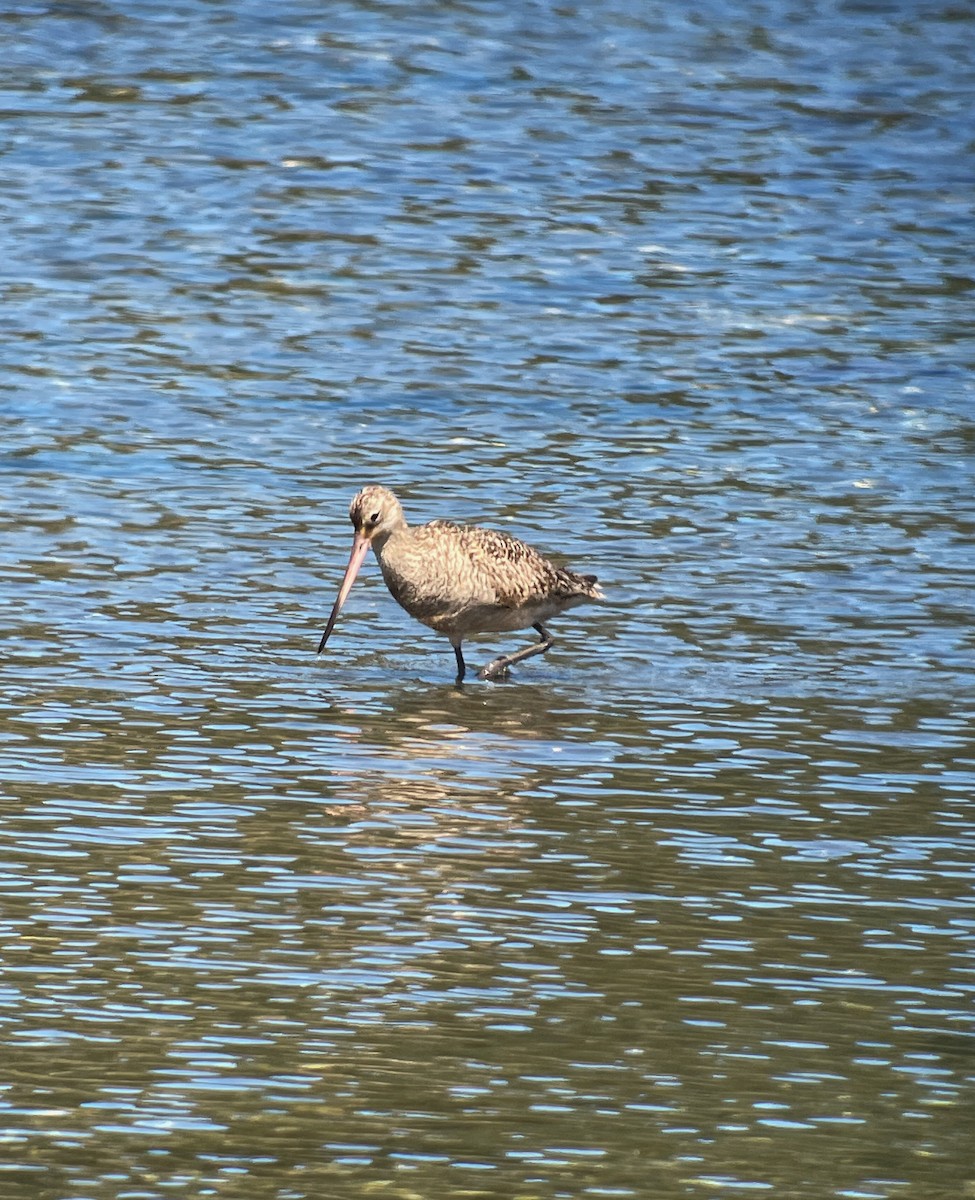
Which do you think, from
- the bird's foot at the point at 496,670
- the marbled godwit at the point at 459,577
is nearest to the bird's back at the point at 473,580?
the marbled godwit at the point at 459,577

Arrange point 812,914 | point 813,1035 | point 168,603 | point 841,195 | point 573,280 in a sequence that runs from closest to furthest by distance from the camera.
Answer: point 813,1035 < point 812,914 < point 168,603 < point 573,280 < point 841,195

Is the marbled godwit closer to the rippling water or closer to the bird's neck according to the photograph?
the bird's neck

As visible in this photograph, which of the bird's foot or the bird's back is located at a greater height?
the bird's back

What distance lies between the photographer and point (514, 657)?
10398mm

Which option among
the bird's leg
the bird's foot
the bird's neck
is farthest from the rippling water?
the bird's neck

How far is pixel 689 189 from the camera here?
62.8ft

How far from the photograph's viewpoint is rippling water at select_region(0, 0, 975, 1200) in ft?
19.2

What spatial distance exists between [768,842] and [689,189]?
11992 millimetres

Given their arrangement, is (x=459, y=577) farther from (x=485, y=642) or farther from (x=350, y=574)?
(x=485, y=642)

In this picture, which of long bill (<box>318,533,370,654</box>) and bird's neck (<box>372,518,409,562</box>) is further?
bird's neck (<box>372,518,409,562</box>)

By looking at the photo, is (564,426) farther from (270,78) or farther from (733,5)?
(733,5)

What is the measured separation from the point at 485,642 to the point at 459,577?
4.28 ft

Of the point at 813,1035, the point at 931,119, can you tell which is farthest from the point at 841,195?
the point at 813,1035

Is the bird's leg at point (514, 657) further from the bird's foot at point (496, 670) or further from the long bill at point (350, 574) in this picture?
the long bill at point (350, 574)
